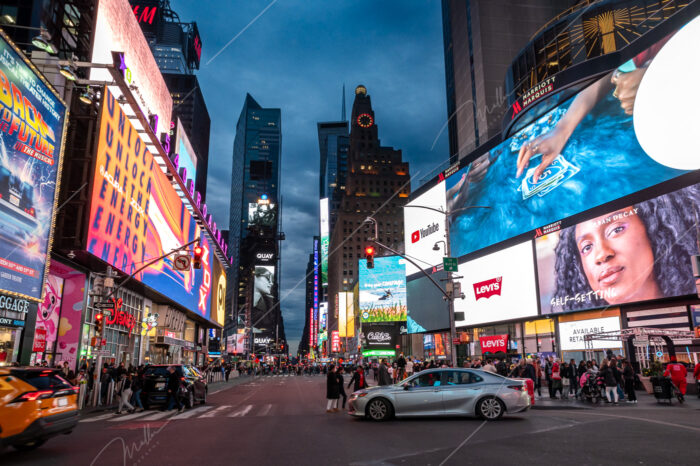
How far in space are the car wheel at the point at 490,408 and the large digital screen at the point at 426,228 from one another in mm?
49796

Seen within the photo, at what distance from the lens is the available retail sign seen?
42594mm

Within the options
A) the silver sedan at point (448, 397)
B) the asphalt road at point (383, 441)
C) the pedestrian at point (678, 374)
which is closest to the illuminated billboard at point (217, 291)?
the asphalt road at point (383, 441)

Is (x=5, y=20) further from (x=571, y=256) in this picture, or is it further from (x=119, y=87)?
(x=571, y=256)

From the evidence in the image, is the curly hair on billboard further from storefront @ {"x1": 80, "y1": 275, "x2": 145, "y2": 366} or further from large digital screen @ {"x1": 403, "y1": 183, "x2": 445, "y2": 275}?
storefront @ {"x1": 80, "y1": 275, "x2": 145, "y2": 366}

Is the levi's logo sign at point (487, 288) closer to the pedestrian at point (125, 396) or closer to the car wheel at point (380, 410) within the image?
the car wheel at point (380, 410)

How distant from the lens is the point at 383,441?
10.1m

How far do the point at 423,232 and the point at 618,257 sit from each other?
124ft

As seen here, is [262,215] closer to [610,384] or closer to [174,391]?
[174,391]

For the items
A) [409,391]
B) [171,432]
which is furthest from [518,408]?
[171,432]

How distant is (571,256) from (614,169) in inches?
294

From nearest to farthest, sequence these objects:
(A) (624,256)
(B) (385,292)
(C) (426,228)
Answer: (A) (624,256), (C) (426,228), (B) (385,292)

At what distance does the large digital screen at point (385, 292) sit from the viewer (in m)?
85.3

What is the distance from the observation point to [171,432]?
39.6 ft

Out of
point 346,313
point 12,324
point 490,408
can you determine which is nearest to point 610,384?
point 490,408
